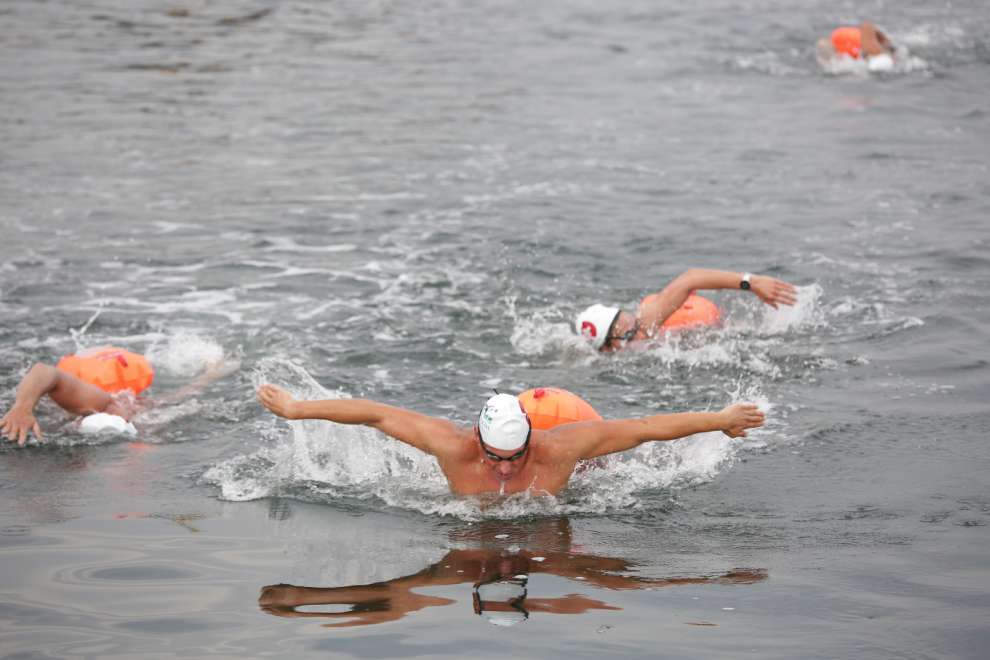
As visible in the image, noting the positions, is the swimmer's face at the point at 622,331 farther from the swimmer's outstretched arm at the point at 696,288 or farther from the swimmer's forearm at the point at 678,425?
the swimmer's forearm at the point at 678,425

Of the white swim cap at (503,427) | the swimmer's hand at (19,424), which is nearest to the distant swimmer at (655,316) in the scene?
the white swim cap at (503,427)

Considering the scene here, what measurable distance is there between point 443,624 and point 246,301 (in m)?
7.41

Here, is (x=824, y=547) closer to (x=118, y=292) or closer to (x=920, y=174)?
(x=118, y=292)

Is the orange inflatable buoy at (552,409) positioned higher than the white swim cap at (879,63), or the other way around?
the white swim cap at (879,63)

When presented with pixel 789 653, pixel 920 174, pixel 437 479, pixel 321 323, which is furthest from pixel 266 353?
pixel 920 174

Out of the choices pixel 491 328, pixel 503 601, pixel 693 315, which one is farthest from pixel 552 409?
pixel 491 328

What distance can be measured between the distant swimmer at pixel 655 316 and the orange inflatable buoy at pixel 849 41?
12.7 meters

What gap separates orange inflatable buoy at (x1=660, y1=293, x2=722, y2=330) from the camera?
1215 cm

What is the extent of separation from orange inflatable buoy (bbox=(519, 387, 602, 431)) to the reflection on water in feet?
3.78

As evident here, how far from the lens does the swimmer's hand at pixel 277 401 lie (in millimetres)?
7887

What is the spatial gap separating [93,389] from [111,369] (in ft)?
1.22

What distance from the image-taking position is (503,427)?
27.1 feet

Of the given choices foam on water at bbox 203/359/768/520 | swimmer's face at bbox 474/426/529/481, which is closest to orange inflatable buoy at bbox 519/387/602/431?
foam on water at bbox 203/359/768/520

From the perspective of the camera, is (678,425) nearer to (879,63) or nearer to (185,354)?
(185,354)
